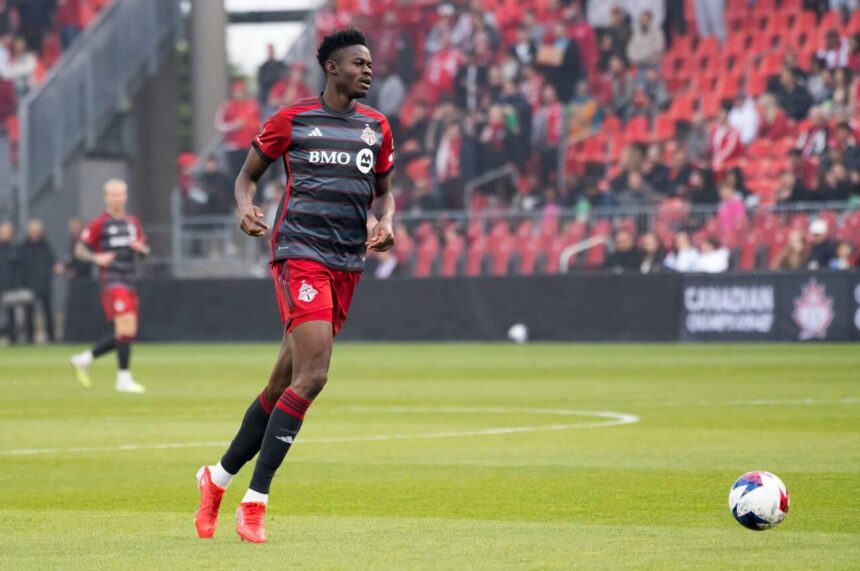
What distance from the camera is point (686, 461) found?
10781mm

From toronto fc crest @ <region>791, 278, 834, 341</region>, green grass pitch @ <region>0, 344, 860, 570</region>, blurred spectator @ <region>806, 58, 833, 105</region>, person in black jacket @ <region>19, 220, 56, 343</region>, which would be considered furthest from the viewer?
person in black jacket @ <region>19, 220, 56, 343</region>

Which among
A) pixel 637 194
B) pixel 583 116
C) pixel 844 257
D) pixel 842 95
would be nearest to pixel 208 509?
pixel 844 257

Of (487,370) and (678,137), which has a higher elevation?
(678,137)

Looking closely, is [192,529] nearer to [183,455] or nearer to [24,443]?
[183,455]

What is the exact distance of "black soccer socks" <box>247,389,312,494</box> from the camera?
7703 millimetres

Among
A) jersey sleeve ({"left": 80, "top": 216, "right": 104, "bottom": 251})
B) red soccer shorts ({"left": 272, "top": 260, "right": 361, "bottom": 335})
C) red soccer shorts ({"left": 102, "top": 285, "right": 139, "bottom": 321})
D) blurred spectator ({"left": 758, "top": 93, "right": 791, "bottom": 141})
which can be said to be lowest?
red soccer shorts ({"left": 102, "top": 285, "right": 139, "bottom": 321})

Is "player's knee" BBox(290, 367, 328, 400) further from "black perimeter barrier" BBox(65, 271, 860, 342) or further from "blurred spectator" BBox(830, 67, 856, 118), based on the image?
"blurred spectator" BBox(830, 67, 856, 118)

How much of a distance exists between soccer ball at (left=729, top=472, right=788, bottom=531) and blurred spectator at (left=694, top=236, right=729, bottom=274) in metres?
→ 19.6

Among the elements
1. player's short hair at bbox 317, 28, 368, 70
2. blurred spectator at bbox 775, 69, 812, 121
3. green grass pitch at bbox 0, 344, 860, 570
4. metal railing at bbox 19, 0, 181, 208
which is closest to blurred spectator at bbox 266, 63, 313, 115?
metal railing at bbox 19, 0, 181, 208

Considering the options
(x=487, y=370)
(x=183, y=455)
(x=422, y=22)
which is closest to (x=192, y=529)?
(x=183, y=455)

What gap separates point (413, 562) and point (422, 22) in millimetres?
29564

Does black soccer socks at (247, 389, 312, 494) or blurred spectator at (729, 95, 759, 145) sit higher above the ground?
blurred spectator at (729, 95, 759, 145)

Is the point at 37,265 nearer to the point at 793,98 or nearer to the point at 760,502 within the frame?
the point at 793,98

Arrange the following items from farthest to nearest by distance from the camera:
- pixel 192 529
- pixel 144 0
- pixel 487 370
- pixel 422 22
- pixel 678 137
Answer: pixel 144 0 → pixel 422 22 → pixel 678 137 → pixel 487 370 → pixel 192 529
